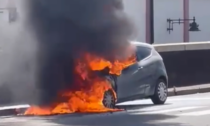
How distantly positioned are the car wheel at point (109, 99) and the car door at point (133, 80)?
0.22 metres

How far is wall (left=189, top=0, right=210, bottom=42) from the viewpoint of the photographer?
4031 centimetres

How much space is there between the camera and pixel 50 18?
17.6 meters

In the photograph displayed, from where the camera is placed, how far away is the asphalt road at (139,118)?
15125 mm

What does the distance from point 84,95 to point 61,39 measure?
4.63 ft

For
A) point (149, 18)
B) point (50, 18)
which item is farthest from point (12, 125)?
point (149, 18)

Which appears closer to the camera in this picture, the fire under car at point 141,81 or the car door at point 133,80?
the fire under car at point 141,81

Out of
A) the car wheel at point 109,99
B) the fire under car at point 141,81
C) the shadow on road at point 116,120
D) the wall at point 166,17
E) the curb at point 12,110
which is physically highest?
the wall at point 166,17

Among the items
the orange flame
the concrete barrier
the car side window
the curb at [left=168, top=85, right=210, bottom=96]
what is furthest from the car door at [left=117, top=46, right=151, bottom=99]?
the concrete barrier

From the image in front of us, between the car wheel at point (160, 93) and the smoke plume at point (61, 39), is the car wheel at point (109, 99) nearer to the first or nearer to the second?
the smoke plume at point (61, 39)

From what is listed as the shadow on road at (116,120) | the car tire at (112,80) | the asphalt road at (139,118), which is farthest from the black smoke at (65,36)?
the shadow on road at (116,120)

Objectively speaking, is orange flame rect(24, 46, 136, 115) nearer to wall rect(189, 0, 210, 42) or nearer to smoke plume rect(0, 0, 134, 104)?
smoke plume rect(0, 0, 134, 104)

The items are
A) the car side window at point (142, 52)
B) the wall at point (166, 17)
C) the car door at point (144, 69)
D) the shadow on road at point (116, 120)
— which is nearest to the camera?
the shadow on road at point (116, 120)

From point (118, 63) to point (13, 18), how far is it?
115 inches

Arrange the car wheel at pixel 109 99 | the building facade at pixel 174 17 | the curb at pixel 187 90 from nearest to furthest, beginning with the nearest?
the car wheel at pixel 109 99
the curb at pixel 187 90
the building facade at pixel 174 17
